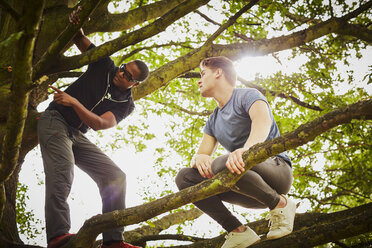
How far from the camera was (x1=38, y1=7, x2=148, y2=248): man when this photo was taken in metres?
3.13

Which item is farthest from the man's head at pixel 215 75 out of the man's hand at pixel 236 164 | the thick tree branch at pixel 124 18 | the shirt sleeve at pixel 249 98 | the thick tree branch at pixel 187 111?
the thick tree branch at pixel 187 111

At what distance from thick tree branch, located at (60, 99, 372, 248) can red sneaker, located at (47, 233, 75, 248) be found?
14 cm

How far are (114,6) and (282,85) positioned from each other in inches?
176

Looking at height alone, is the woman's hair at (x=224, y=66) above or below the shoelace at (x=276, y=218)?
above

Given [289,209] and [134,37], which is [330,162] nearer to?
[289,209]

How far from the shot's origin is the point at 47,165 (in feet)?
10.8

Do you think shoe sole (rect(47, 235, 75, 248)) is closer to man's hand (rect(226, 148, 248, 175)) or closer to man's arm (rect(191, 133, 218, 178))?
man's arm (rect(191, 133, 218, 178))

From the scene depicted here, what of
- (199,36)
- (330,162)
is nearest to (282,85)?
(199,36)

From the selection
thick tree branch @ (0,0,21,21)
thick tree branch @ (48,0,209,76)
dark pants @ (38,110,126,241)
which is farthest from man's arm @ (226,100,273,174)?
dark pants @ (38,110,126,241)

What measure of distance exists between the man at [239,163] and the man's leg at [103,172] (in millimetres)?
901

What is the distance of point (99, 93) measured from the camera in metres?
4.05

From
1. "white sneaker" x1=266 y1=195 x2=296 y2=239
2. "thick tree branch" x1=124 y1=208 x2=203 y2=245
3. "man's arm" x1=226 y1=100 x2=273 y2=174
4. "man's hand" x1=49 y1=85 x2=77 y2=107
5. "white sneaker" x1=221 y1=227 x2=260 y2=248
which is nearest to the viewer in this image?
"man's arm" x1=226 y1=100 x2=273 y2=174

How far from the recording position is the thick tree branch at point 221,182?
1.95 m

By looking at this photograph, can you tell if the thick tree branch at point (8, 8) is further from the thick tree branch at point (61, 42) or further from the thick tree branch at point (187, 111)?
the thick tree branch at point (187, 111)
